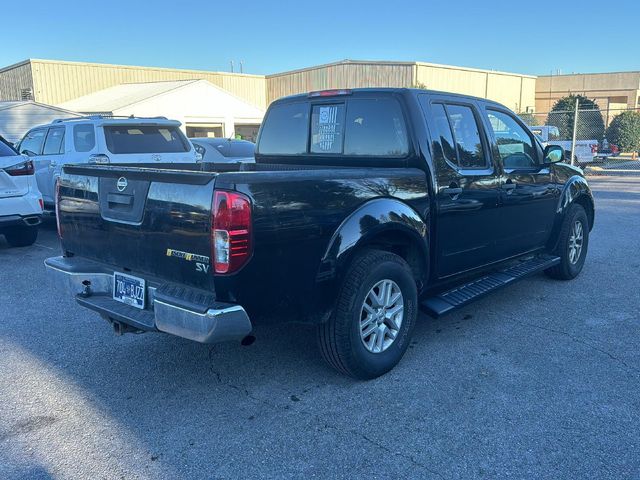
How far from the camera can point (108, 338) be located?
15.1ft

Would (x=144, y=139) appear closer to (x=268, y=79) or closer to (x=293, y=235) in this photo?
(x=293, y=235)

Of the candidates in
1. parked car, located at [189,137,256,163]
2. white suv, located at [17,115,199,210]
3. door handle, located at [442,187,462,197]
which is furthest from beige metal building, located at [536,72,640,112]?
door handle, located at [442,187,462,197]

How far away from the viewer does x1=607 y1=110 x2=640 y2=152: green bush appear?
27250 millimetres

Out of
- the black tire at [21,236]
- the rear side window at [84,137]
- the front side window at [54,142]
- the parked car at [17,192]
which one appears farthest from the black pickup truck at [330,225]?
the front side window at [54,142]

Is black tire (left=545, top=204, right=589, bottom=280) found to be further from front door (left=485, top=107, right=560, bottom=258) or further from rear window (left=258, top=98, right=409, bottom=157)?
rear window (left=258, top=98, right=409, bottom=157)

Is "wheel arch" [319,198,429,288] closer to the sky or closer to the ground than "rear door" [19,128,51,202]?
closer to the ground

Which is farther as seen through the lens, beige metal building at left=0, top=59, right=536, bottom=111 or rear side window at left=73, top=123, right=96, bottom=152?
beige metal building at left=0, top=59, right=536, bottom=111

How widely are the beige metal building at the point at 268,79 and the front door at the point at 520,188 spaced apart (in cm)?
2919

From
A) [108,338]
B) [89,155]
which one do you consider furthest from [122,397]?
[89,155]

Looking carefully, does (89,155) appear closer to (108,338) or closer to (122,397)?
(108,338)

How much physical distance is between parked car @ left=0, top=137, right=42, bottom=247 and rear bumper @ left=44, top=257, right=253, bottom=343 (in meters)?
4.28

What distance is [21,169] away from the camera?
742 cm

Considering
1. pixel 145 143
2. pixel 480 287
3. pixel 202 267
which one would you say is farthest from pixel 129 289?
pixel 145 143

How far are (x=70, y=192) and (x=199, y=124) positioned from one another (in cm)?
2691
